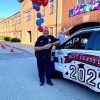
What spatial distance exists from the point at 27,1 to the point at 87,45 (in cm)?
3107

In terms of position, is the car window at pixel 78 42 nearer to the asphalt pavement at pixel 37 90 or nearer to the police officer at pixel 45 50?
the police officer at pixel 45 50

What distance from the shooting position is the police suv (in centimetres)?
577

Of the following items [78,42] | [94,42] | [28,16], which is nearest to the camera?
[94,42]

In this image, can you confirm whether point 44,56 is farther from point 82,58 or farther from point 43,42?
point 82,58

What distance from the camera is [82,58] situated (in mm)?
6223

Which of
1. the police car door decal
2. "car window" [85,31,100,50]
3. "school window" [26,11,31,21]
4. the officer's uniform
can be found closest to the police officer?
the officer's uniform

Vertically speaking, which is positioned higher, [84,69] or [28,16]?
[28,16]

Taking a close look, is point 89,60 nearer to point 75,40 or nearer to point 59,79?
point 75,40

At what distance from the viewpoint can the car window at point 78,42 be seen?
655 cm

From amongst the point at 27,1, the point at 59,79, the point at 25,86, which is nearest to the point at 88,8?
the point at 59,79

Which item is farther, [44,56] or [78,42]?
[44,56]

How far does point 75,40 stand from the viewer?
7.29 meters

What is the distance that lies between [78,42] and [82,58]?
991mm

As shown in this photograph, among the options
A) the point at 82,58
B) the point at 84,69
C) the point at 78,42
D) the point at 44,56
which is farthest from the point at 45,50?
the point at 84,69
